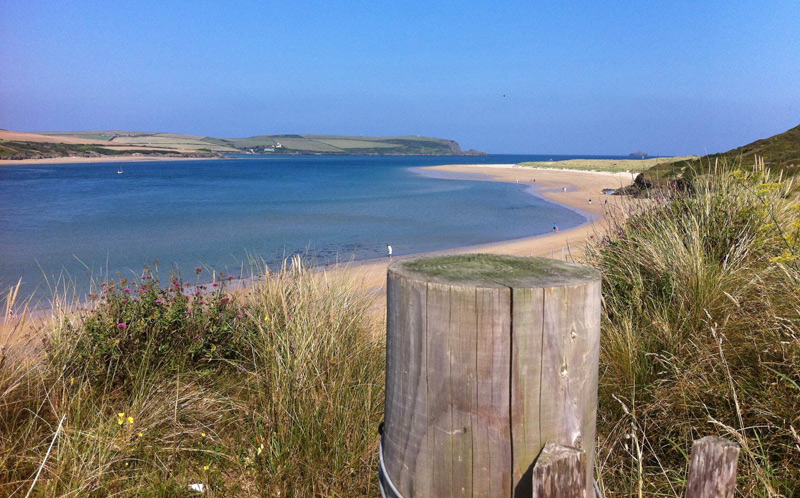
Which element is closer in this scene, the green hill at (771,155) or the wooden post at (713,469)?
the wooden post at (713,469)

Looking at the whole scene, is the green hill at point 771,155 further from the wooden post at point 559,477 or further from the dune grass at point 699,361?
the wooden post at point 559,477

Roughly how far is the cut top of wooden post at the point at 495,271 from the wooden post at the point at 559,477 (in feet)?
1.52

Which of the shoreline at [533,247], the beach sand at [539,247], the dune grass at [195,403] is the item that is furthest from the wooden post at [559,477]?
the beach sand at [539,247]

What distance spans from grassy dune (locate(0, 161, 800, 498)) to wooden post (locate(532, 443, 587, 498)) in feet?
1.88

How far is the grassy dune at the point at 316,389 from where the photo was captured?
2.52 metres

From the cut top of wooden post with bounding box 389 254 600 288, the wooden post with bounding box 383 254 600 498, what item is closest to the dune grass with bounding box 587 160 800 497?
the wooden post with bounding box 383 254 600 498

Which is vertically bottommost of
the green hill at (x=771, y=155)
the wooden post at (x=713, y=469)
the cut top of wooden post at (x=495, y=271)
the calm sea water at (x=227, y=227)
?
the calm sea water at (x=227, y=227)

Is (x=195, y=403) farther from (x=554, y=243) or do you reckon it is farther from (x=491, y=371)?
(x=554, y=243)

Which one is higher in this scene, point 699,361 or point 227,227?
point 699,361

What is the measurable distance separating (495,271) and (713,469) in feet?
2.64

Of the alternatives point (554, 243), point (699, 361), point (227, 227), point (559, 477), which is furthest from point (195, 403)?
point (227, 227)

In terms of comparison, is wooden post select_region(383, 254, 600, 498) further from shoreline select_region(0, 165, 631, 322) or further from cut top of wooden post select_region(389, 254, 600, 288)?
shoreline select_region(0, 165, 631, 322)

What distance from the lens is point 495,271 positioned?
171 centimetres

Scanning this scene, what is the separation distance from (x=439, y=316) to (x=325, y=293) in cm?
293
